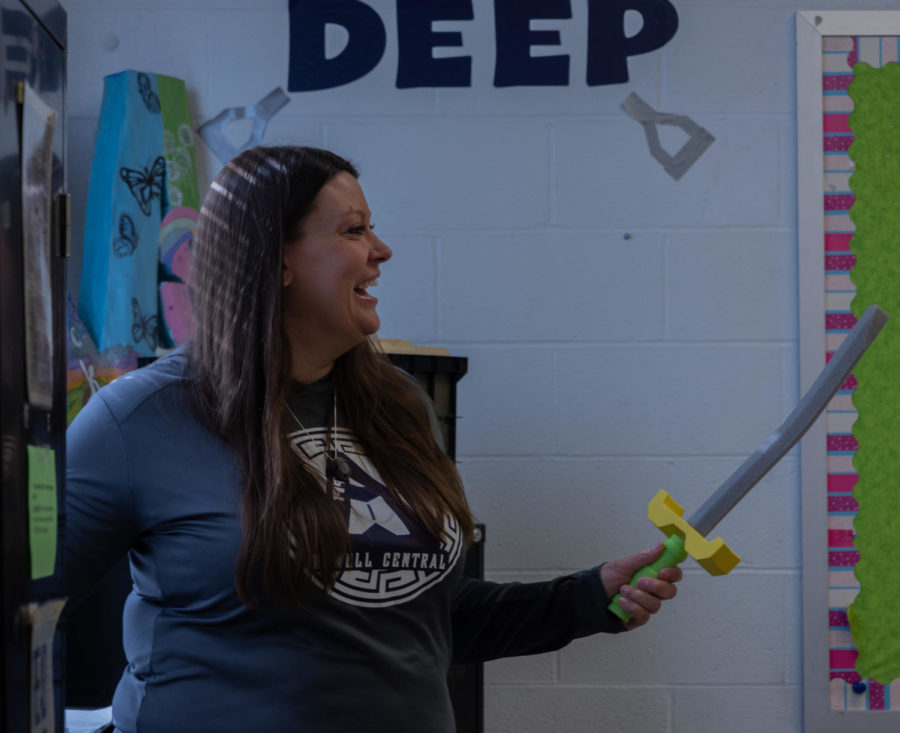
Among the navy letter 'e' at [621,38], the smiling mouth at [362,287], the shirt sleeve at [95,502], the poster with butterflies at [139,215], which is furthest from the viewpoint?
the navy letter 'e' at [621,38]

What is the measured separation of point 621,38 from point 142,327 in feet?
3.94

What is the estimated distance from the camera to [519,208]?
7.06ft

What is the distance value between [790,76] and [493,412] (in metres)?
0.98

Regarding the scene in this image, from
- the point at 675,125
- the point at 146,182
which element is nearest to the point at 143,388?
the point at 146,182

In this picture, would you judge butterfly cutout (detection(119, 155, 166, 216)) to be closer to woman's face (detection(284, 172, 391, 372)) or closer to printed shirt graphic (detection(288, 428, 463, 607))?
woman's face (detection(284, 172, 391, 372))

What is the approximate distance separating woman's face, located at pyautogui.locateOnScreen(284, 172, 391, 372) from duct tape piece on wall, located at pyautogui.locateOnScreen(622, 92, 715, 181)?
109cm

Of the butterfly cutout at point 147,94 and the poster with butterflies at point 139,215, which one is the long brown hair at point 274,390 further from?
the butterfly cutout at point 147,94

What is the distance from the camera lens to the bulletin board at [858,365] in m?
2.08

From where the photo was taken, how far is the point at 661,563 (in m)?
1.17

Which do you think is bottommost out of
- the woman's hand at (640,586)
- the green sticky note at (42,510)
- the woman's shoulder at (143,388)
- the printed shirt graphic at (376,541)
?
the woman's hand at (640,586)

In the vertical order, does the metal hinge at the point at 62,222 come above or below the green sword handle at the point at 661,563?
above

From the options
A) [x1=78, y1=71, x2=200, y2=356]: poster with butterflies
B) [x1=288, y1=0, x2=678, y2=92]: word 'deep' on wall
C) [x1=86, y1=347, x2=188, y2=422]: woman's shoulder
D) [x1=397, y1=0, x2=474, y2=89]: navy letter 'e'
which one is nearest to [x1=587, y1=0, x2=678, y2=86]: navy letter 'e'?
[x1=288, y1=0, x2=678, y2=92]: word 'deep' on wall

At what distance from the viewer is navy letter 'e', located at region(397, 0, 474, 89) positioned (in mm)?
2152

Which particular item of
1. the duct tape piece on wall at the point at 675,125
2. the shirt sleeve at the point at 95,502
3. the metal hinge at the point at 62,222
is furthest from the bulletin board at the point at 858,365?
the metal hinge at the point at 62,222
